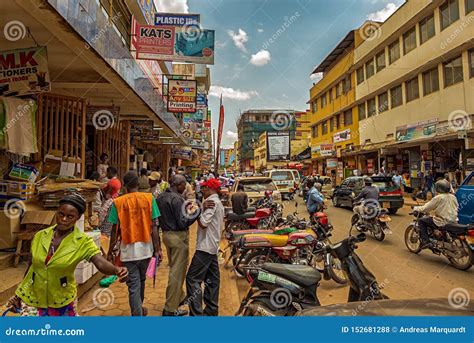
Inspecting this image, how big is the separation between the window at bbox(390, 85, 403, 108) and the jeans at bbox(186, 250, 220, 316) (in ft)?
68.0

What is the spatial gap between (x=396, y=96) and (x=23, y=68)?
22065 millimetres

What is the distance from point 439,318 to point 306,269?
1.30 m

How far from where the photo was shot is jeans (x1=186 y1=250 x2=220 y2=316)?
3596 millimetres

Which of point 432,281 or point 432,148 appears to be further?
point 432,148

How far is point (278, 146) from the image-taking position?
169ft

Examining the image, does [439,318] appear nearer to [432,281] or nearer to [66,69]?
[432,281]

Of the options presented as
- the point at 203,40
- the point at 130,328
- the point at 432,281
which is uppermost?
the point at 203,40

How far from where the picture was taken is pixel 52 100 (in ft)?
20.7

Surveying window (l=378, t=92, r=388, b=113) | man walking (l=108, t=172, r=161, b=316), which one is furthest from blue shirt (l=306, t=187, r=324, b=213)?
window (l=378, t=92, r=388, b=113)

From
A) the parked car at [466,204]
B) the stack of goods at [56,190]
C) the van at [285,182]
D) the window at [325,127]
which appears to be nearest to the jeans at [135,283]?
the stack of goods at [56,190]

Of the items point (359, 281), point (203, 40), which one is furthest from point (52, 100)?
point (359, 281)

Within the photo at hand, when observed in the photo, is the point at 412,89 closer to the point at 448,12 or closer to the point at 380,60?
the point at 448,12

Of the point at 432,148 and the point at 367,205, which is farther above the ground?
the point at 432,148

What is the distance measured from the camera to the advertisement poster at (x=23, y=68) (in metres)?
4.73
